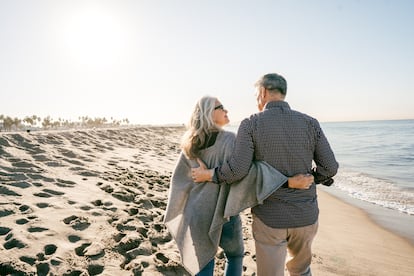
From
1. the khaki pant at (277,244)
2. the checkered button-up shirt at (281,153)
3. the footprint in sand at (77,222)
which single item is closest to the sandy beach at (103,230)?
the footprint in sand at (77,222)

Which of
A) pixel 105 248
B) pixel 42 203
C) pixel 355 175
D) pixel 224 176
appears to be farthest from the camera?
pixel 355 175

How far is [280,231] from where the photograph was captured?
2.47 m

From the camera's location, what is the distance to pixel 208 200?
2666mm

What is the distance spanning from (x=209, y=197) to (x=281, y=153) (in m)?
0.71

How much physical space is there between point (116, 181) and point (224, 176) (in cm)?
494

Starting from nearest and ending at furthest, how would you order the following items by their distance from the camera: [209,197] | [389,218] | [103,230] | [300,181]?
[300,181]
[209,197]
[103,230]
[389,218]

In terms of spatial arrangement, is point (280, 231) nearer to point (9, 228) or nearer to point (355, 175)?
point (9, 228)

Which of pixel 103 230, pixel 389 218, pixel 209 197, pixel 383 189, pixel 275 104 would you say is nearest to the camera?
pixel 275 104

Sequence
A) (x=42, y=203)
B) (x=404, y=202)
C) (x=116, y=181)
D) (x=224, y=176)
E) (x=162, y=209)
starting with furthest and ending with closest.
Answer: (x=404, y=202) < (x=116, y=181) < (x=162, y=209) < (x=42, y=203) < (x=224, y=176)

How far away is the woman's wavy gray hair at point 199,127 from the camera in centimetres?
260

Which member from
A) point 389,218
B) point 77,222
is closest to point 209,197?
point 77,222

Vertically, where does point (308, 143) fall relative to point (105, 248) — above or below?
above

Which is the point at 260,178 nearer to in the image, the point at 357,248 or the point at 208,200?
the point at 208,200

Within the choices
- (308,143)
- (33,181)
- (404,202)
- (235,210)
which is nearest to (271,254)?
(235,210)
